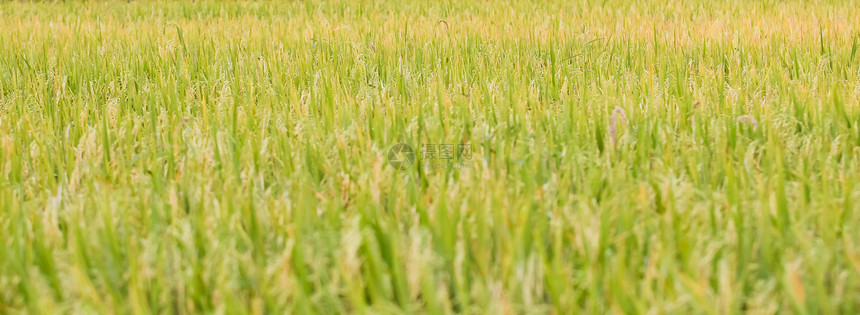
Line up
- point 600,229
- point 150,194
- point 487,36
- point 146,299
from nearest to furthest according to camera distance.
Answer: point 146,299 → point 600,229 → point 150,194 → point 487,36

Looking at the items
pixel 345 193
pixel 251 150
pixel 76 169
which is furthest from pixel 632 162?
pixel 76 169

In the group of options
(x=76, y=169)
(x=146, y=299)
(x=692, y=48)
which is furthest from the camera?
(x=692, y=48)

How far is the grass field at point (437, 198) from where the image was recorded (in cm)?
94

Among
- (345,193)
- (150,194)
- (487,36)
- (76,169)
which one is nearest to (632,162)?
(345,193)

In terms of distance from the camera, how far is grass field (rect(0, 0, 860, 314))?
937 mm

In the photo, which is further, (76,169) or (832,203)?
(76,169)

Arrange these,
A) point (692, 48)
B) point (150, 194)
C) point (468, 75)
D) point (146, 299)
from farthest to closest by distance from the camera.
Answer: point (692, 48)
point (468, 75)
point (150, 194)
point (146, 299)

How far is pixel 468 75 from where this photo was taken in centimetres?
253

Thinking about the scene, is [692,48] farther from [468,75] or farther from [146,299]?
[146,299]

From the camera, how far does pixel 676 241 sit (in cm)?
107

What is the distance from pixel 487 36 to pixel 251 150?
2.11 m

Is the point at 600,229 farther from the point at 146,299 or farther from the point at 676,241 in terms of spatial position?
the point at 146,299

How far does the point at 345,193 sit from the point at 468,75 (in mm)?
1245

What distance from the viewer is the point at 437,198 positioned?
117cm
